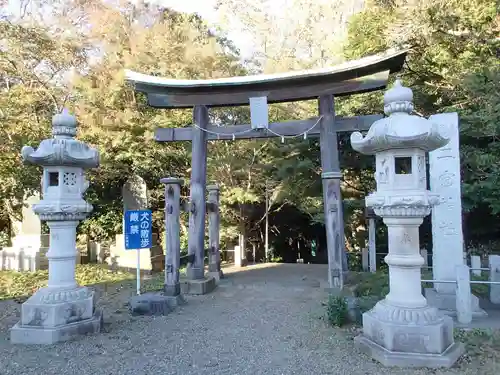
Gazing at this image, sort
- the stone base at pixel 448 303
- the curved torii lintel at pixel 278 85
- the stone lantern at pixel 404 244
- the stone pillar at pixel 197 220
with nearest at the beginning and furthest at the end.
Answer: the stone lantern at pixel 404 244 → the stone base at pixel 448 303 → the curved torii lintel at pixel 278 85 → the stone pillar at pixel 197 220

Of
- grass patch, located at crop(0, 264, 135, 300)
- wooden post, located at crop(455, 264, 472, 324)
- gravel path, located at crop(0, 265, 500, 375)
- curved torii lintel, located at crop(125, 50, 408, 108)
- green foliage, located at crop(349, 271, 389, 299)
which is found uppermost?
curved torii lintel, located at crop(125, 50, 408, 108)

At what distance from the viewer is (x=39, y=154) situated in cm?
511

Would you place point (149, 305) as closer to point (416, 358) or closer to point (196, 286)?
point (196, 286)

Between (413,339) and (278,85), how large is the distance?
5.71 meters

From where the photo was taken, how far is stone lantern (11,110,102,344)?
491cm

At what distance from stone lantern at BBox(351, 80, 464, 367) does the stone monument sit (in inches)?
66.5

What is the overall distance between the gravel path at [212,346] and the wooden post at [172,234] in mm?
545

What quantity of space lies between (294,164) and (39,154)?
7.64 metres

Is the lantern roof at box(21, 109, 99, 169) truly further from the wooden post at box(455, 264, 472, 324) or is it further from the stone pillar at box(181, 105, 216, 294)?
the wooden post at box(455, 264, 472, 324)

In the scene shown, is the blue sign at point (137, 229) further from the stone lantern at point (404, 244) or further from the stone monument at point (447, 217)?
the stone monument at point (447, 217)

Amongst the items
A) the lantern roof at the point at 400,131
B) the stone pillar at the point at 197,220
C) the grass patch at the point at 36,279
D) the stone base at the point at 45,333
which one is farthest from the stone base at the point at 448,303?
the grass patch at the point at 36,279

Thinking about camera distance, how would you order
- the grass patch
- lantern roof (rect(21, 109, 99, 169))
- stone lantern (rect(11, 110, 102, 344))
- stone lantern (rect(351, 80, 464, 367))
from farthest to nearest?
1. the grass patch
2. lantern roof (rect(21, 109, 99, 169))
3. stone lantern (rect(11, 110, 102, 344))
4. stone lantern (rect(351, 80, 464, 367))

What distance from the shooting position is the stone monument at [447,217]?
19.0 feet

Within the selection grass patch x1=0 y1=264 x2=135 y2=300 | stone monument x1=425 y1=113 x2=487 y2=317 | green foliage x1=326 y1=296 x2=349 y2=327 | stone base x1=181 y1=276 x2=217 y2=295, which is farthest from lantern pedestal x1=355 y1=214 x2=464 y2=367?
grass patch x1=0 y1=264 x2=135 y2=300
